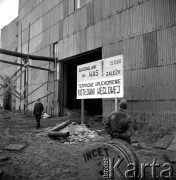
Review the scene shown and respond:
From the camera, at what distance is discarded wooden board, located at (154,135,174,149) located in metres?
8.92

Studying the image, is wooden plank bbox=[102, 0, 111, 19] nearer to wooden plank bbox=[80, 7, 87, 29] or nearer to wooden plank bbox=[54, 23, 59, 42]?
wooden plank bbox=[80, 7, 87, 29]

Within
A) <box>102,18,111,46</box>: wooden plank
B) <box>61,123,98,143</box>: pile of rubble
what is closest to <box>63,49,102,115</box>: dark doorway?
<box>102,18,111,46</box>: wooden plank

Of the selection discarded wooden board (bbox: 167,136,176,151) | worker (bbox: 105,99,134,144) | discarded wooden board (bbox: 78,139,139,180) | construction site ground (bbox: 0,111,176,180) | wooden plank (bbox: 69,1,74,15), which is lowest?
construction site ground (bbox: 0,111,176,180)

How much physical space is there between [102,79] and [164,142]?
4.59 metres

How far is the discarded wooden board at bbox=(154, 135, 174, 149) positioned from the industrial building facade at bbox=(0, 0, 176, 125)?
114 cm

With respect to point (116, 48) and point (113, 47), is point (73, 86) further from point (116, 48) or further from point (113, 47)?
point (116, 48)

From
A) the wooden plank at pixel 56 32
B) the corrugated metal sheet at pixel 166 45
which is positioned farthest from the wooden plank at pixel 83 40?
the corrugated metal sheet at pixel 166 45

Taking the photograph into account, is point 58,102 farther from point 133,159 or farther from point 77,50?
point 133,159

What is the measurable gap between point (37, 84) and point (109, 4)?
11432 millimetres

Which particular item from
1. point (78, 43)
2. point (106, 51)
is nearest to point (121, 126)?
point (106, 51)

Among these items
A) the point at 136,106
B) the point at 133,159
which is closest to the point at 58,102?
the point at 136,106

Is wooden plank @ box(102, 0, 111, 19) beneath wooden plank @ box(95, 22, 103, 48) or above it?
above

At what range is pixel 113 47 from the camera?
13898 mm

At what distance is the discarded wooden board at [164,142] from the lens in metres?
8.92
